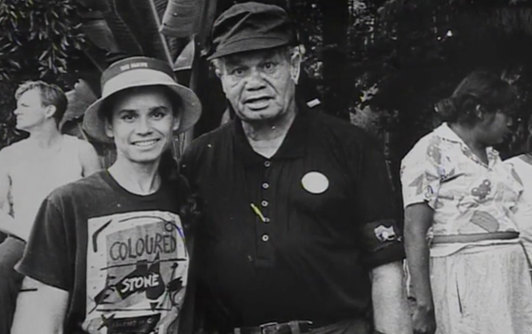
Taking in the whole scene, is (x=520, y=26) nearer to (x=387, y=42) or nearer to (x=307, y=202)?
(x=387, y=42)

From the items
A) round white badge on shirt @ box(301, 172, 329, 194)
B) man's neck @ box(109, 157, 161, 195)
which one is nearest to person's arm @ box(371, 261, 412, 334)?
round white badge on shirt @ box(301, 172, 329, 194)

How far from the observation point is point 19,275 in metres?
2.83

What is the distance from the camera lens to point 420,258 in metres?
2.96

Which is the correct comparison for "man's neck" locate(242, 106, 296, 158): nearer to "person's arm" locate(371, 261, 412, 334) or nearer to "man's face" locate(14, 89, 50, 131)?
"person's arm" locate(371, 261, 412, 334)

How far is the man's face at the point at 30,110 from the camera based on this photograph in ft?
9.70

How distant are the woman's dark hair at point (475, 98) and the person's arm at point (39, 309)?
1565 mm

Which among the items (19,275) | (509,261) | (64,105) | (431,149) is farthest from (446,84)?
(19,275)

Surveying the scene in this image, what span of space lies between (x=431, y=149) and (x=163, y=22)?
1110mm

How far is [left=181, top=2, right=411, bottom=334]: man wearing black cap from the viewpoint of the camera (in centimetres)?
272

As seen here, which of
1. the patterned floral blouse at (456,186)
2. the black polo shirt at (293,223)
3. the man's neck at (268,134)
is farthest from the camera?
the patterned floral blouse at (456,186)

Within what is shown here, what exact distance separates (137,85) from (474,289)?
1460 mm

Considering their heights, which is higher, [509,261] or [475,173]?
[475,173]

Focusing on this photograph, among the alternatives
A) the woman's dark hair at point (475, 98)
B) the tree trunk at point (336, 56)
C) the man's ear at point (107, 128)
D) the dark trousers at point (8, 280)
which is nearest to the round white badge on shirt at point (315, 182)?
the tree trunk at point (336, 56)

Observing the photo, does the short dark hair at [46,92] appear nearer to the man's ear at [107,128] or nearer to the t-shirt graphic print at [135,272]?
the man's ear at [107,128]
